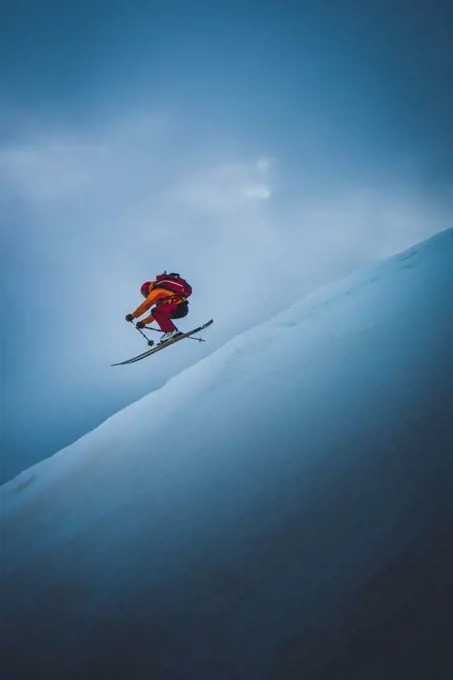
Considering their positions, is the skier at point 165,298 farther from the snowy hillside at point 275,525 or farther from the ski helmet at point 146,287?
the snowy hillside at point 275,525

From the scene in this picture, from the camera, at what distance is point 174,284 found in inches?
447

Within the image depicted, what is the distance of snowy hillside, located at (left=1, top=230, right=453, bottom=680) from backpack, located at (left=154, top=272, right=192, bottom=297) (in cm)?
345

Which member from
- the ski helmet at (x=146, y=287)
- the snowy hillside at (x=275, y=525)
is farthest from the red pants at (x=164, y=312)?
the snowy hillside at (x=275, y=525)

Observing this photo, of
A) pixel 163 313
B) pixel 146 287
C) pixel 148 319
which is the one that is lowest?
pixel 163 313

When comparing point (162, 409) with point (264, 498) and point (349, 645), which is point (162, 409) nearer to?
point (264, 498)

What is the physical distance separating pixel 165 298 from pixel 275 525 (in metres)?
7.68

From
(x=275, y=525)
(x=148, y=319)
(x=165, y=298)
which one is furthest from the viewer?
(x=148, y=319)

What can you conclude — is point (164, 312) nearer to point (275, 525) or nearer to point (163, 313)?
point (163, 313)

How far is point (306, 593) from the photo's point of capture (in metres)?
4.77

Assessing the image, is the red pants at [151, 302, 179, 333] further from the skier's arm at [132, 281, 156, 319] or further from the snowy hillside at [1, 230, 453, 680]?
the snowy hillside at [1, 230, 453, 680]

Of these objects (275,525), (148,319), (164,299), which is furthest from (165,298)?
(275,525)

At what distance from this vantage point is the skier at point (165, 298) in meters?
11.2

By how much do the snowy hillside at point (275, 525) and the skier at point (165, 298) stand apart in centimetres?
304

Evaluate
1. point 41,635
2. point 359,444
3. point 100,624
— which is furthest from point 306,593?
point 41,635
